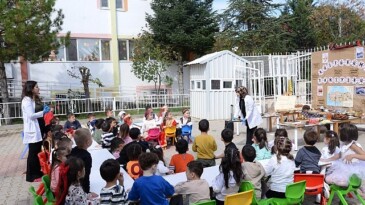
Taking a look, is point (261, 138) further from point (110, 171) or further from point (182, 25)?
point (182, 25)

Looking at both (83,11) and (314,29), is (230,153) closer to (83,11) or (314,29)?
(83,11)

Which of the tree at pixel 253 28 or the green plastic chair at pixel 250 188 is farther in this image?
the tree at pixel 253 28

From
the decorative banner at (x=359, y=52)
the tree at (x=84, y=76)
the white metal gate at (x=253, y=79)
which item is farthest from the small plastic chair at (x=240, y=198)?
the tree at (x=84, y=76)

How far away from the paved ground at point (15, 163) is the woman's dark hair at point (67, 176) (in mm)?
2444

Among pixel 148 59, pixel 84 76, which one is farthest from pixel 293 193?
pixel 148 59

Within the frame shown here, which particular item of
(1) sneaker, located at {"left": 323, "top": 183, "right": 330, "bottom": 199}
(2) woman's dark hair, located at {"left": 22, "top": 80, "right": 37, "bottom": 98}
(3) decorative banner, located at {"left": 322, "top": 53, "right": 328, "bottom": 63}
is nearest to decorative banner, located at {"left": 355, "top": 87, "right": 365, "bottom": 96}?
(3) decorative banner, located at {"left": 322, "top": 53, "right": 328, "bottom": 63}

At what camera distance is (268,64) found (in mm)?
13336

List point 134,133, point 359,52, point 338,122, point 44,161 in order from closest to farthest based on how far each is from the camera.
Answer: point 44,161
point 134,133
point 338,122
point 359,52

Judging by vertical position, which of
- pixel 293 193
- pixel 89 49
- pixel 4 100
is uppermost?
pixel 89 49

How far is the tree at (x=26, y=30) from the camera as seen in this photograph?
11094 millimetres

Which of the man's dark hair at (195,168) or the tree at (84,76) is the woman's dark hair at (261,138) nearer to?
the man's dark hair at (195,168)

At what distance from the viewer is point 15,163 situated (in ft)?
25.5

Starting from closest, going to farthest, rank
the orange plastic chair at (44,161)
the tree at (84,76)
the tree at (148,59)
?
the orange plastic chair at (44,161) → the tree at (84,76) → the tree at (148,59)

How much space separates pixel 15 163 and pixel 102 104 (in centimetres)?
840
